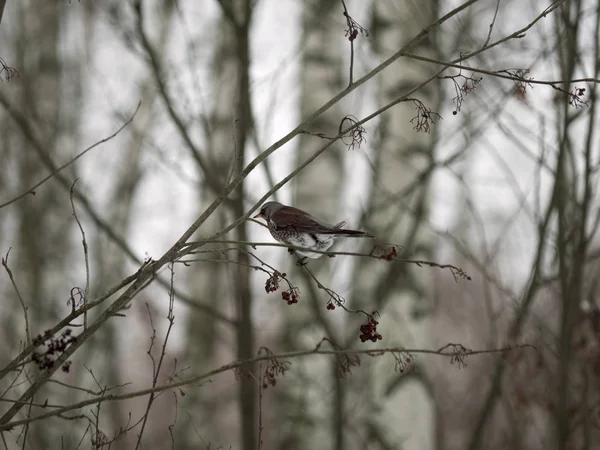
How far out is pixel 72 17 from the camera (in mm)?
8844

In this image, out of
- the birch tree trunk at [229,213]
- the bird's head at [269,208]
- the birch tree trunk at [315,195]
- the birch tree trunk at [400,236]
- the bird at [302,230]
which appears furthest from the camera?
the birch tree trunk at [315,195]

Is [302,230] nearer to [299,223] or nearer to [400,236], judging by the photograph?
[299,223]

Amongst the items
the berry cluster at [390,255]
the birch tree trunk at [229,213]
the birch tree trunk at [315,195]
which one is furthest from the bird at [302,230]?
the birch tree trunk at [315,195]

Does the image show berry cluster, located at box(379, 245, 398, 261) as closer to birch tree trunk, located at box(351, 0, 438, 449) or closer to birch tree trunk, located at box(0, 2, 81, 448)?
birch tree trunk, located at box(351, 0, 438, 449)

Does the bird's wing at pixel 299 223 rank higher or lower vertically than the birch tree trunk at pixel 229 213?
lower

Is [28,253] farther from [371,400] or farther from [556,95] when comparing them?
[556,95]

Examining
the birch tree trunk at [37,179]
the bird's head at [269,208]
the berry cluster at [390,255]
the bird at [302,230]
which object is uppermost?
the birch tree trunk at [37,179]

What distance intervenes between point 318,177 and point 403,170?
78cm

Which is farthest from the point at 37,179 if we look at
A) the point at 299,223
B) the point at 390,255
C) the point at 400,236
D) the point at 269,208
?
the point at 390,255

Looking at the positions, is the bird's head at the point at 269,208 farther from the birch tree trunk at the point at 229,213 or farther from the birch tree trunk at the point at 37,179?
the birch tree trunk at the point at 37,179

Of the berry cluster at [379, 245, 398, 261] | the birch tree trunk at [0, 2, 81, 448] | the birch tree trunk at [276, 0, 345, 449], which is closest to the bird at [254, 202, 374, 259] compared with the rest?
the berry cluster at [379, 245, 398, 261]

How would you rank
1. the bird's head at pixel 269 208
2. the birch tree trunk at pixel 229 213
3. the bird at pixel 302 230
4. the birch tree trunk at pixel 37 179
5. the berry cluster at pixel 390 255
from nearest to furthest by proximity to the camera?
the berry cluster at pixel 390 255 → the bird at pixel 302 230 → the bird's head at pixel 269 208 → the birch tree trunk at pixel 229 213 → the birch tree trunk at pixel 37 179

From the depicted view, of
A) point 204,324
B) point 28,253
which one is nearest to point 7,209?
point 28,253

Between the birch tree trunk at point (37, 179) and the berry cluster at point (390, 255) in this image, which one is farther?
the birch tree trunk at point (37, 179)
